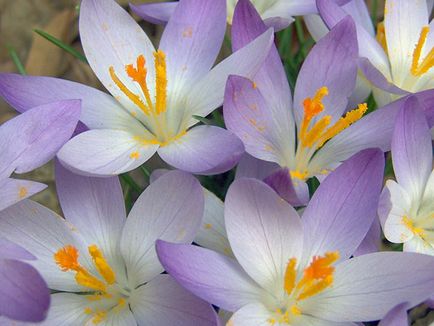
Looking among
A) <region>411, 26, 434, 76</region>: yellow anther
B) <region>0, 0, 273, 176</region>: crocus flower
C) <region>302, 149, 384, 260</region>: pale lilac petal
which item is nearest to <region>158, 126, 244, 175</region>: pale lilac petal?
<region>0, 0, 273, 176</region>: crocus flower

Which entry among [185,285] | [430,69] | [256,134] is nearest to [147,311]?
[185,285]

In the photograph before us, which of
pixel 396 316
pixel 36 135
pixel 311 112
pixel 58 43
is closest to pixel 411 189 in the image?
pixel 311 112

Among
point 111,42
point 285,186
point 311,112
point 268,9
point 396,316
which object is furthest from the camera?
point 268,9

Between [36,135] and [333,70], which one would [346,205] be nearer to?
[333,70]

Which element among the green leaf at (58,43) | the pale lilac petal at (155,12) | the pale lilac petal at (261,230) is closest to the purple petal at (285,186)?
the pale lilac petal at (261,230)

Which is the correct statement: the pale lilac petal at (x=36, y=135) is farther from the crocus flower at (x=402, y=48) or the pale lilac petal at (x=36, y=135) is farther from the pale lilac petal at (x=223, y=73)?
the crocus flower at (x=402, y=48)

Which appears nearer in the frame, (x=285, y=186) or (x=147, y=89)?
(x=285, y=186)

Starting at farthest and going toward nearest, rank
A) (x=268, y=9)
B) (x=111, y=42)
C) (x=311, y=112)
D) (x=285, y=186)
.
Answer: (x=268, y=9) < (x=111, y=42) < (x=311, y=112) < (x=285, y=186)
